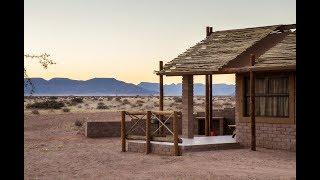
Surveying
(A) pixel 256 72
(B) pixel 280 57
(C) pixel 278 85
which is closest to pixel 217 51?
(A) pixel 256 72

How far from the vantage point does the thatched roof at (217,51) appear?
17.3 m

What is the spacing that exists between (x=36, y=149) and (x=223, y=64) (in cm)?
791

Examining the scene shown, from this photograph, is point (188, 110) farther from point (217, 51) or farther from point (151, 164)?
point (151, 164)

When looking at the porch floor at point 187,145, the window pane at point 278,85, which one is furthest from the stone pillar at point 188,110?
the window pane at point 278,85

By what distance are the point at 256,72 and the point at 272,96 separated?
96 centimetres

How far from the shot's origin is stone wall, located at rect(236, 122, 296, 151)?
15.3 meters

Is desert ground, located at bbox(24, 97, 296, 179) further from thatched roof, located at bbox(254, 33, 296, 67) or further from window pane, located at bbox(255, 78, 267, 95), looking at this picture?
thatched roof, located at bbox(254, 33, 296, 67)

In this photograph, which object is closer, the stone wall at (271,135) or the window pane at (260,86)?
the stone wall at (271,135)

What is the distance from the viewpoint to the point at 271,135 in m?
15.8

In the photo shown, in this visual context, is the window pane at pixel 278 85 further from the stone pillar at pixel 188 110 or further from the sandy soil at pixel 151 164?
the stone pillar at pixel 188 110

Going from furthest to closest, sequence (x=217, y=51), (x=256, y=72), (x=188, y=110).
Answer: (x=217, y=51)
(x=188, y=110)
(x=256, y=72)

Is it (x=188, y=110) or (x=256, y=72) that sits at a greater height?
(x=256, y=72)

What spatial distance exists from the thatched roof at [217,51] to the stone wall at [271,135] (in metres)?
2.41

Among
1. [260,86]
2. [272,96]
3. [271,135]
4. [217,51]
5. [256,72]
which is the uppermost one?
[217,51]
